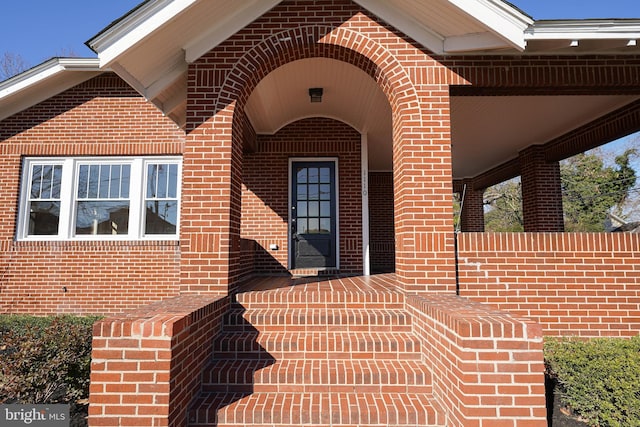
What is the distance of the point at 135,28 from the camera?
11.6ft

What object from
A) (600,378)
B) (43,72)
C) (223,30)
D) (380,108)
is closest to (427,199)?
(600,378)

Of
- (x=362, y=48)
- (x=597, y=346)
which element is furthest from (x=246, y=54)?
(x=597, y=346)

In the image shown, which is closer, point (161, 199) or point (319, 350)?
point (319, 350)

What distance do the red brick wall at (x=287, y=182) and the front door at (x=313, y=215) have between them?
167 mm

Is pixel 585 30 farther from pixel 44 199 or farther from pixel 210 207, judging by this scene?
pixel 44 199

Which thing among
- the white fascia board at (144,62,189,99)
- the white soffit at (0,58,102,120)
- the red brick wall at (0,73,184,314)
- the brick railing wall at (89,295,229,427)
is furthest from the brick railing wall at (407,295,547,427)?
the white soffit at (0,58,102,120)

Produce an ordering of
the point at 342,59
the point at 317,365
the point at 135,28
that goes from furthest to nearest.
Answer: the point at 342,59, the point at 135,28, the point at 317,365

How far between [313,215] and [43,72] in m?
5.70

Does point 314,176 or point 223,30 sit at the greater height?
point 223,30

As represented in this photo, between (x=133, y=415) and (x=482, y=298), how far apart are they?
11.9 ft

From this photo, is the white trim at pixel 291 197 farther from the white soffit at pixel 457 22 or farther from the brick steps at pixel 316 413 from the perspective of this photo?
the brick steps at pixel 316 413

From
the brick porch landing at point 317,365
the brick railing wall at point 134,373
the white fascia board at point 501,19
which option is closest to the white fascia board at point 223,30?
the white fascia board at point 501,19

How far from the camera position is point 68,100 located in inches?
265

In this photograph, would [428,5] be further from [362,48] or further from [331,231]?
[331,231]
